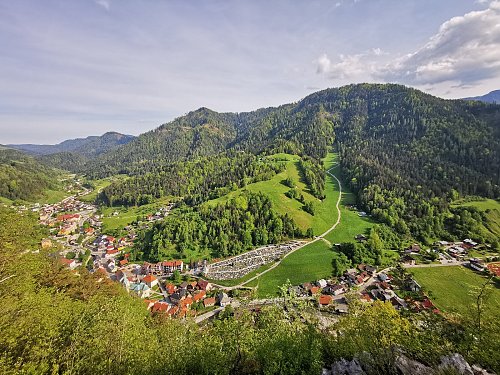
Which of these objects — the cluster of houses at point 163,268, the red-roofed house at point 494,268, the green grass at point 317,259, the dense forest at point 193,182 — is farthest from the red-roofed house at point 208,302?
the red-roofed house at point 494,268

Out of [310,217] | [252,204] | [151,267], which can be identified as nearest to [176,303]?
[151,267]

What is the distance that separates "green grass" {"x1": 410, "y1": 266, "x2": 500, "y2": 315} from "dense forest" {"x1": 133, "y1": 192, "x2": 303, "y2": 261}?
139 ft

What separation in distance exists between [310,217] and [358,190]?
158 ft

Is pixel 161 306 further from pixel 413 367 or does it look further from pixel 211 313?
pixel 413 367

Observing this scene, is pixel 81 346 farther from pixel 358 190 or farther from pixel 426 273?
pixel 358 190

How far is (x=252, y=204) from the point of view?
113375mm

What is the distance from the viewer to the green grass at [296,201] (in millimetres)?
107756

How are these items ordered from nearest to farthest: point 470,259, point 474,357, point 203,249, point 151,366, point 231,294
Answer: point 474,357, point 151,366, point 231,294, point 470,259, point 203,249

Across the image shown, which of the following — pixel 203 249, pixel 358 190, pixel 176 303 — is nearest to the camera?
pixel 176 303

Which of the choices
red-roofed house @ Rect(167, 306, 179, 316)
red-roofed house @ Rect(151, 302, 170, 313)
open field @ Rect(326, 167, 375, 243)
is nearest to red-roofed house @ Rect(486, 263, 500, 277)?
open field @ Rect(326, 167, 375, 243)

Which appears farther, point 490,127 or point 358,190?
point 490,127

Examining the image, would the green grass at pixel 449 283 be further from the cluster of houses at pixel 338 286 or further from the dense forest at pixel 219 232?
the dense forest at pixel 219 232

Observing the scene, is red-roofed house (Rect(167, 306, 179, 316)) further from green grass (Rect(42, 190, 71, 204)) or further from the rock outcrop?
green grass (Rect(42, 190, 71, 204))

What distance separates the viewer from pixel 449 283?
2685 inches
